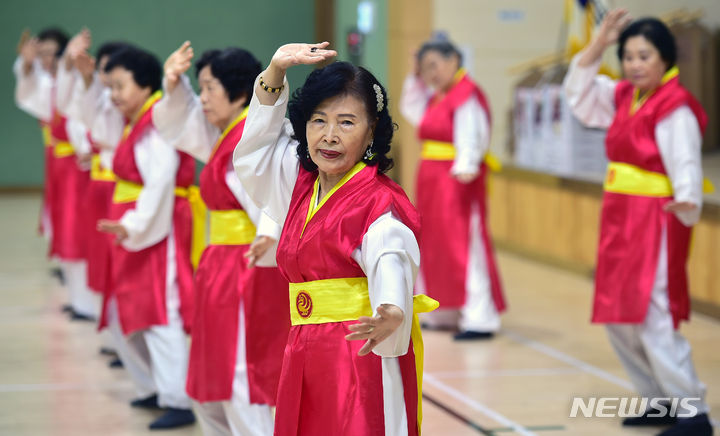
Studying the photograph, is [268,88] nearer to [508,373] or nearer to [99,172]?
[508,373]

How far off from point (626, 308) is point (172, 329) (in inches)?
71.0

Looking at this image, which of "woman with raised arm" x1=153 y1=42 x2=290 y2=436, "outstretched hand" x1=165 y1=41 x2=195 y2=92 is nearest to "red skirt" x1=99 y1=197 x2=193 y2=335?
"woman with raised arm" x1=153 y1=42 x2=290 y2=436

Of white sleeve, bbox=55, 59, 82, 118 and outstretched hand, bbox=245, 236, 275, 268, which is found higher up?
white sleeve, bbox=55, 59, 82, 118

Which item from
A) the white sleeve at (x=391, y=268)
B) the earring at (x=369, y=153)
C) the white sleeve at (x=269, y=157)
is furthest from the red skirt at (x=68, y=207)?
the white sleeve at (x=391, y=268)

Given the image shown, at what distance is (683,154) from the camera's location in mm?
3943

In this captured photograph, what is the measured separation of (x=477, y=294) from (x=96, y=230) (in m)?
2.12

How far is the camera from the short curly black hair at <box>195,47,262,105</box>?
3551 millimetres

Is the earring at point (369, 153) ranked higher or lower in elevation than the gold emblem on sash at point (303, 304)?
higher

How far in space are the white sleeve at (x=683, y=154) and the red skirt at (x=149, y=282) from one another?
1.94 metres

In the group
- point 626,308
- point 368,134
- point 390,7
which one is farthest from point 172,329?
point 390,7

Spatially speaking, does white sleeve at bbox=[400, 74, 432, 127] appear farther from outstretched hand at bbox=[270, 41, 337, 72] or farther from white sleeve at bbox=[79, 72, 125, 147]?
outstretched hand at bbox=[270, 41, 337, 72]

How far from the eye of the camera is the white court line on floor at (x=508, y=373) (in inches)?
204

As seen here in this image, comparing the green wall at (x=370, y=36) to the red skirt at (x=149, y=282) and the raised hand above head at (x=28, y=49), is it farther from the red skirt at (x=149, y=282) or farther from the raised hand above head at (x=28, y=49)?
the red skirt at (x=149, y=282)

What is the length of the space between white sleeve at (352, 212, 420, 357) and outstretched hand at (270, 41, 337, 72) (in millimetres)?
398
